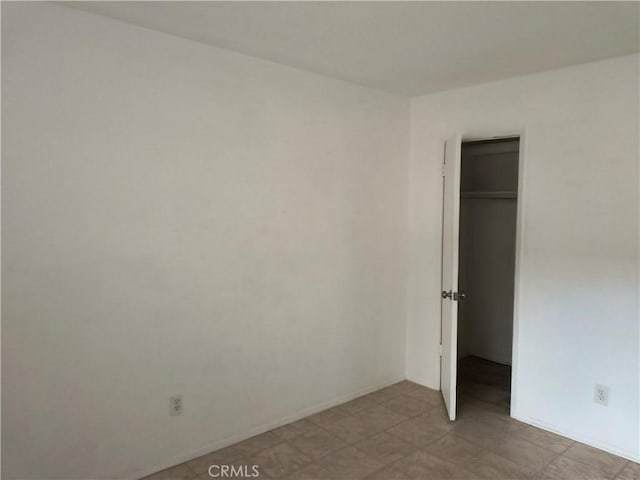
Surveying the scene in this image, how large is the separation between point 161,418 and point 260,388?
0.70 metres

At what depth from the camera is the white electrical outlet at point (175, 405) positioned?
2779 mm

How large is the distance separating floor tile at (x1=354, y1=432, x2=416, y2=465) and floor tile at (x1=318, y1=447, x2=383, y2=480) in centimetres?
5

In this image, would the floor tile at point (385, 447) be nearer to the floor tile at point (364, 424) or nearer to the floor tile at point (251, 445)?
the floor tile at point (364, 424)

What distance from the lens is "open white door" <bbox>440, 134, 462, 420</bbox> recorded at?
344 cm

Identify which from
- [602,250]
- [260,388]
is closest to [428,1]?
[602,250]

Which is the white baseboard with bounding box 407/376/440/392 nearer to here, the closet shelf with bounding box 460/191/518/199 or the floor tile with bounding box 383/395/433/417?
the floor tile with bounding box 383/395/433/417

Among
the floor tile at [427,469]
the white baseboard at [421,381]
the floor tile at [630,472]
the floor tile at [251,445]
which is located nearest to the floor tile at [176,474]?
the floor tile at [251,445]

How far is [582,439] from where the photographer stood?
123 inches

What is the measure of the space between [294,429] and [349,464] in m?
0.58

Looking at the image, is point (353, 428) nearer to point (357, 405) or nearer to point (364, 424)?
point (364, 424)

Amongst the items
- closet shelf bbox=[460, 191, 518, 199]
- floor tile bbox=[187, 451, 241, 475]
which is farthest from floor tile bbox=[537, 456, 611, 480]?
closet shelf bbox=[460, 191, 518, 199]

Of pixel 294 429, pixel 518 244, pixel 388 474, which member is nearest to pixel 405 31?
pixel 518 244

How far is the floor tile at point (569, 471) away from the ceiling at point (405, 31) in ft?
8.41

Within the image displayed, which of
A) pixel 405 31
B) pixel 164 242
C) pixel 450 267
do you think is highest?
pixel 405 31
